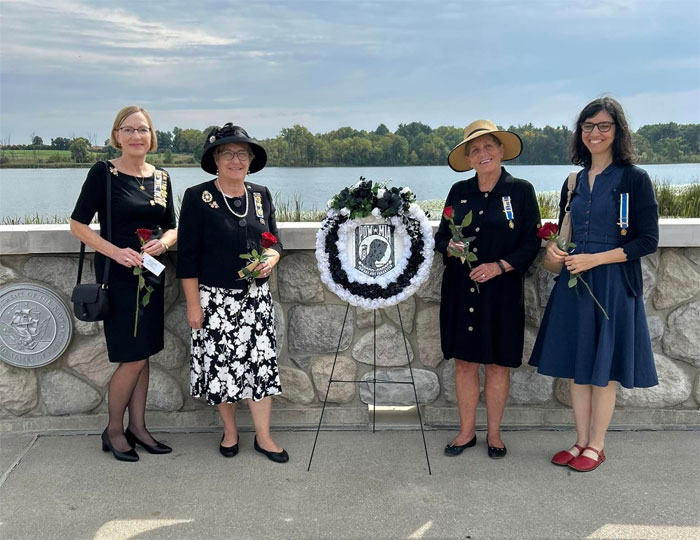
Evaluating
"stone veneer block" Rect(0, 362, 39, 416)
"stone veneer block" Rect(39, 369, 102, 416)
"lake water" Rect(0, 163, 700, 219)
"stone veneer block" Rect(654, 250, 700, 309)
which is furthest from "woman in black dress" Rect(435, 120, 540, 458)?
"lake water" Rect(0, 163, 700, 219)

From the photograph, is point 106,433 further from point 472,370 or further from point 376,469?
point 472,370


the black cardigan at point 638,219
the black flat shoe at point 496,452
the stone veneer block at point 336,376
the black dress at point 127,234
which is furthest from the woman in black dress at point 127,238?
the black cardigan at point 638,219

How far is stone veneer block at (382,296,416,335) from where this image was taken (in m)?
3.82

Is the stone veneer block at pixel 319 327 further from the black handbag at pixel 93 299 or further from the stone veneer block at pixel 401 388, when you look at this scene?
the black handbag at pixel 93 299

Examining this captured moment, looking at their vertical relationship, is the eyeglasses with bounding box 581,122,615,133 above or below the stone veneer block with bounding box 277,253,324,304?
above

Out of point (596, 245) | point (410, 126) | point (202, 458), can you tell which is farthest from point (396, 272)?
point (410, 126)

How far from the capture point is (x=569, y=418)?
3881 millimetres

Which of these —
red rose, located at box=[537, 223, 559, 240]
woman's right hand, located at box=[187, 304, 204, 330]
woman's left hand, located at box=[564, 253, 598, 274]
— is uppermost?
red rose, located at box=[537, 223, 559, 240]

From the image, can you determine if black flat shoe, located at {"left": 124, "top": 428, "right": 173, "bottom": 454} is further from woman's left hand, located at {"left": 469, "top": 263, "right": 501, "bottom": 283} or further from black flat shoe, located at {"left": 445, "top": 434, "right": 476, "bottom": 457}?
woman's left hand, located at {"left": 469, "top": 263, "right": 501, "bottom": 283}

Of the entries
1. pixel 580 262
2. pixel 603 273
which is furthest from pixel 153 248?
pixel 603 273

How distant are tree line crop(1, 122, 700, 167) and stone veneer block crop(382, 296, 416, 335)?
13.1ft

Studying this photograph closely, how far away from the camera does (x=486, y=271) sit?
321 cm

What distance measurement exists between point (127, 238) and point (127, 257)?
130mm

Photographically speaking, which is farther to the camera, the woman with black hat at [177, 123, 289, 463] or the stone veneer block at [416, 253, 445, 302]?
the stone veneer block at [416, 253, 445, 302]
